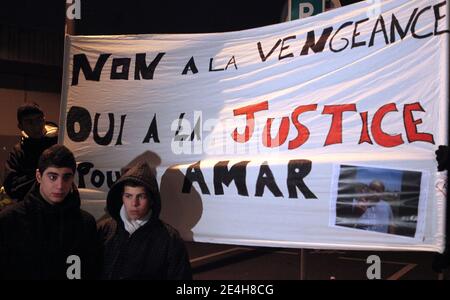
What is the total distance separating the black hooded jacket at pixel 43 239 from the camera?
2498mm

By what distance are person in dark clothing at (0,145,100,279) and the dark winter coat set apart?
3.20 ft

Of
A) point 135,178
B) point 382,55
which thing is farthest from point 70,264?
point 382,55

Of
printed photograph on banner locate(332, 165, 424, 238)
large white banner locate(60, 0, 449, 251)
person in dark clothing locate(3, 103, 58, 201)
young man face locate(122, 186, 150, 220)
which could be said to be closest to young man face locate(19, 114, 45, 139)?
person in dark clothing locate(3, 103, 58, 201)

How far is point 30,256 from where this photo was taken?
8.30ft

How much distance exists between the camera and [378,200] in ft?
8.92

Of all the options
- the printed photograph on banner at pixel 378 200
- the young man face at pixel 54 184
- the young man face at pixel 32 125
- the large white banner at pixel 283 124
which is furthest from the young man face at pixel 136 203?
the young man face at pixel 32 125

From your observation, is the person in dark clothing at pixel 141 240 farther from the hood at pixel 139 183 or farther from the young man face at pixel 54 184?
the young man face at pixel 54 184

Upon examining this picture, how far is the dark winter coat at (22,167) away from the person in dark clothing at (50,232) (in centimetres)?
97

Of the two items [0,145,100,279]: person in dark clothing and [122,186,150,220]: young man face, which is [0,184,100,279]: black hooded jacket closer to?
[0,145,100,279]: person in dark clothing

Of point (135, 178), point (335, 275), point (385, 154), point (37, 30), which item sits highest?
point (37, 30)

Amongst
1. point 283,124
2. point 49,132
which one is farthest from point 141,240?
point 49,132

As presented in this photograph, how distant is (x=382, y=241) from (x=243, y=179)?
947 millimetres

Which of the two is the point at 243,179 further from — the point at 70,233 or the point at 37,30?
the point at 37,30

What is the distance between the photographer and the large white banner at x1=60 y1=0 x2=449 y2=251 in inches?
104
